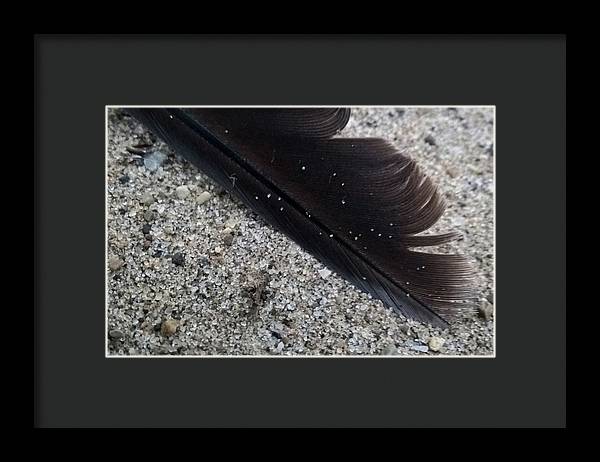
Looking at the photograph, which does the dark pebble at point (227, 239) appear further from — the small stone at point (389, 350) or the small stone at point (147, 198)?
the small stone at point (389, 350)

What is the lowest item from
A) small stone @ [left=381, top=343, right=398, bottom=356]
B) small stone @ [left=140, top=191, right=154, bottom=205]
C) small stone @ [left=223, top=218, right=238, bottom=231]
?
small stone @ [left=381, top=343, right=398, bottom=356]

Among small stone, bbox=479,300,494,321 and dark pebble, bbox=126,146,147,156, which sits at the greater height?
dark pebble, bbox=126,146,147,156

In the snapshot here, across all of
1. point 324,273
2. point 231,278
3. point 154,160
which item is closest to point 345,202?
point 324,273

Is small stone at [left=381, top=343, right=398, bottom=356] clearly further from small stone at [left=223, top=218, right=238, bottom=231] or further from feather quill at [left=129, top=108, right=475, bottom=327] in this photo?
small stone at [left=223, top=218, right=238, bottom=231]

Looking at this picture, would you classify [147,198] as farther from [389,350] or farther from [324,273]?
[389,350]

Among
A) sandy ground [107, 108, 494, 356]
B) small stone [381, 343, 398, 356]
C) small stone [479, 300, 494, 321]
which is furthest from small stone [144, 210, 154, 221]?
small stone [479, 300, 494, 321]
